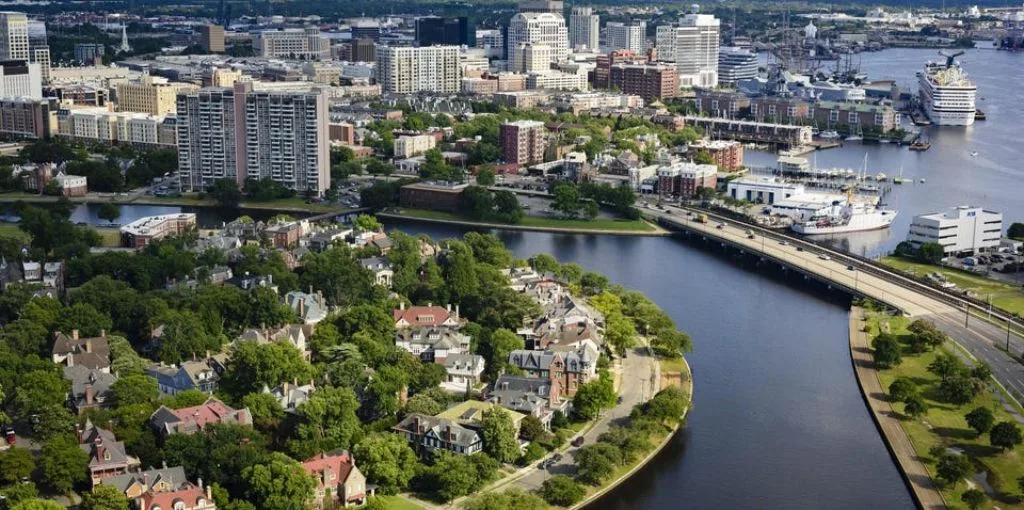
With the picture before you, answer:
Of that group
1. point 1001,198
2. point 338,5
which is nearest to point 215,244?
point 1001,198

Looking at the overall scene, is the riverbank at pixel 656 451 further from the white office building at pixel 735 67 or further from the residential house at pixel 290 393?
the white office building at pixel 735 67

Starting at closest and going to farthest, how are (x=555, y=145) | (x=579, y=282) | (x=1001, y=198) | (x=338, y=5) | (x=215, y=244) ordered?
1. (x=579, y=282)
2. (x=215, y=244)
3. (x=1001, y=198)
4. (x=555, y=145)
5. (x=338, y=5)

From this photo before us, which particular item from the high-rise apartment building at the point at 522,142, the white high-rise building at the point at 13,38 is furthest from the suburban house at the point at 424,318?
the white high-rise building at the point at 13,38

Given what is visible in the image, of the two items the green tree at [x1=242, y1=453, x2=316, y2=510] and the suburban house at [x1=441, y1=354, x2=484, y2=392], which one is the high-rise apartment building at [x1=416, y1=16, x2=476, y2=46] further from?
the green tree at [x1=242, y1=453, x2=316, y2=510]

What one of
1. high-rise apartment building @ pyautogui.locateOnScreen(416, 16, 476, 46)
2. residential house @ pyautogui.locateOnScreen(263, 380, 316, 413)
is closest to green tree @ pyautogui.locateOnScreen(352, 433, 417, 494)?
residential house @ pyautogui.locateOnScreen(263, 380, 316, 413)

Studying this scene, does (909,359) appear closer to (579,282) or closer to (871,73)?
(579,282)

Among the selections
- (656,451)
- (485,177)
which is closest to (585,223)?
(485,177)
